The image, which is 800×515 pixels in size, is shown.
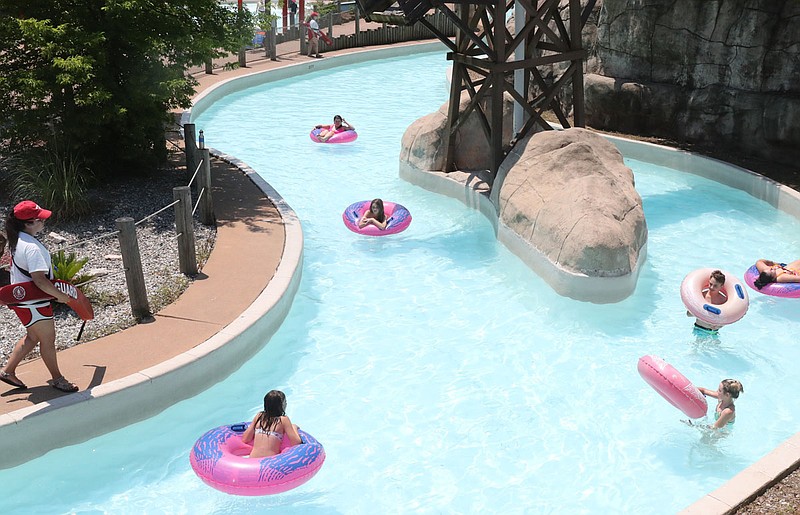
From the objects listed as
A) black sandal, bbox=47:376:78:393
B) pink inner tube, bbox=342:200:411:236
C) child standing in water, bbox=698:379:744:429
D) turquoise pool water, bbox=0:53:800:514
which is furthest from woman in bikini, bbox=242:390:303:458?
pink inner tube, bbox=342:200:411:236

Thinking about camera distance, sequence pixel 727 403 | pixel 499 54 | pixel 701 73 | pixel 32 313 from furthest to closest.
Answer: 1. pixel 701 73
2. pixel 499 54
3. pixel 727 403
4. pixel 32 313

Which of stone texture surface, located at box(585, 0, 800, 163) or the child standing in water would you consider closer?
the child standing in water

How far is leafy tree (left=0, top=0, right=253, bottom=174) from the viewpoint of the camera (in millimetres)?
11984

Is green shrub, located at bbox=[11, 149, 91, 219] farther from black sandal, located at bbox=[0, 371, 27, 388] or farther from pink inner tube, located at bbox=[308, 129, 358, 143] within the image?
pink inner tube, located at bbox=[308, 129, 358, 143]

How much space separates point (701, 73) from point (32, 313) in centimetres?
1457

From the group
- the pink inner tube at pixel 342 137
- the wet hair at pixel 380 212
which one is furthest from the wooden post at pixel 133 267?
the pink inner tube at pixel 342 137

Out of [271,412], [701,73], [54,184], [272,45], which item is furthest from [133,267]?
[272,45]

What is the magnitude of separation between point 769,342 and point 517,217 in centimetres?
394

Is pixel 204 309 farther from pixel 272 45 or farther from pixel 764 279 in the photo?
pixel 272 45

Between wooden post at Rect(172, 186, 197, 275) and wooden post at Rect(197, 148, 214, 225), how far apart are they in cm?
154

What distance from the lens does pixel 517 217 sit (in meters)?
12.2

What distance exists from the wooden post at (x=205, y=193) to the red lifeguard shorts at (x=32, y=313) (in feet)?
15.2

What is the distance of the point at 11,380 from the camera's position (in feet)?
24.9

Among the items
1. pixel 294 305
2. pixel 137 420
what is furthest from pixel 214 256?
pixel 137 420
